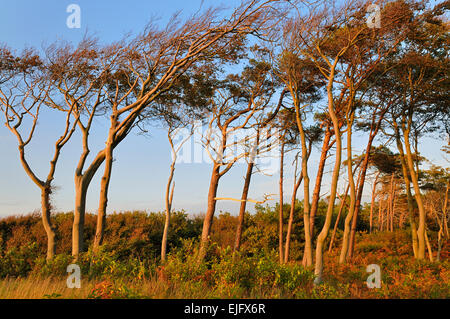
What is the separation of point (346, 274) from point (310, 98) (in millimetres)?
9399

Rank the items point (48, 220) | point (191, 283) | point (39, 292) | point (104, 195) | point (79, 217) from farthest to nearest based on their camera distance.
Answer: point (48, 220)
point (79, 217)
point (104, 195)
point (191, 283)
point (39, 292)

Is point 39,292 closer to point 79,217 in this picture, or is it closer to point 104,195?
point 104,195

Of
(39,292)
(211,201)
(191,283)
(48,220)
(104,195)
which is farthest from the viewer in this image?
(211,201)

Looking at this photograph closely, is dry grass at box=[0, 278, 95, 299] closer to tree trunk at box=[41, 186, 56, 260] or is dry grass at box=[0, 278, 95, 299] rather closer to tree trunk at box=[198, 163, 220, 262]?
tree trunk at box=[41, 186, 56, 260]

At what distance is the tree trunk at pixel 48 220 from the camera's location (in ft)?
42.0

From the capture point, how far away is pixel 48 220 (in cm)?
1305

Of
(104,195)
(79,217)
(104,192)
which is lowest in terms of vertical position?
(79,217)

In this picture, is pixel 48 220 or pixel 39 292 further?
pixel 48 220

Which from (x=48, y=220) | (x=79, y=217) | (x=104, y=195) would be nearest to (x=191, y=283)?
(x=104, y=195)

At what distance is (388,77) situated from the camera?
58.7 feet

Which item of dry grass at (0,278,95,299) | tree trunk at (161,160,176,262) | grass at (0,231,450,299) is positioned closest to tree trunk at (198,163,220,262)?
tree trunk at (161,160,176,262)

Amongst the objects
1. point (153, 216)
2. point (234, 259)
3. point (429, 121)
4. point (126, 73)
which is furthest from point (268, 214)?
point (234, 259)

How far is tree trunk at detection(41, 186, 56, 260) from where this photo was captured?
12815 millimetres

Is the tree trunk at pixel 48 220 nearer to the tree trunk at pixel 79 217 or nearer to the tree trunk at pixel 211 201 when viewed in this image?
the tree trunk at pixel 79 217
